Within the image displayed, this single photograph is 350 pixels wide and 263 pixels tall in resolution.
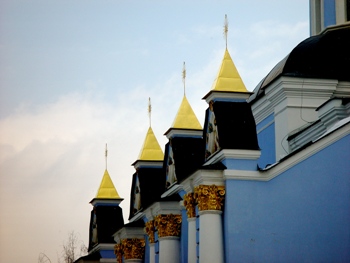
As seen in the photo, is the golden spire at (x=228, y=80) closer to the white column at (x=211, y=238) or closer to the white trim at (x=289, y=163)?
the white trim at (x=289, y=163)

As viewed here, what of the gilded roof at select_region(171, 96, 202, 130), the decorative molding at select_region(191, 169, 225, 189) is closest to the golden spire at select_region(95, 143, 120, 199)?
the gilded roof at select_region(171, 96, 202, 130)

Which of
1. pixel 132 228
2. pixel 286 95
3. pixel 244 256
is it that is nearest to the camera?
pixel 244 256

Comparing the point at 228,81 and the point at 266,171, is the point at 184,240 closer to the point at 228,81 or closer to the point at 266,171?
the point at 266,171

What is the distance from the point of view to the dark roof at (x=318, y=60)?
2969cm

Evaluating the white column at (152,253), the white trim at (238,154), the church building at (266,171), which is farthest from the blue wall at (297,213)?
the white column at (152,253)

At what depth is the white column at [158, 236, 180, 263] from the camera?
93.1 feet

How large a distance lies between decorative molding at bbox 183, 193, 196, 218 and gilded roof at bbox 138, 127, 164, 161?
6773 mm

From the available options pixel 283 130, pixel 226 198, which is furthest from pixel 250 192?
pixel 283 130

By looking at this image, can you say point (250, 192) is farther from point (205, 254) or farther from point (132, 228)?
point (132, 228)

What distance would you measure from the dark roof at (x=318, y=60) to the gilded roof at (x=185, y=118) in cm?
215

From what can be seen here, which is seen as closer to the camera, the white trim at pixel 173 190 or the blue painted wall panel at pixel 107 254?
the white trim at pixel 173 190

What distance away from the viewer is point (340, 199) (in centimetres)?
2464

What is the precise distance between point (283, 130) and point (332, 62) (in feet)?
7.17

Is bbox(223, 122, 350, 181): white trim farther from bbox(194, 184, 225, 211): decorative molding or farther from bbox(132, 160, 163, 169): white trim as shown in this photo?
bbox(132, 160, 163, 169): white trim
